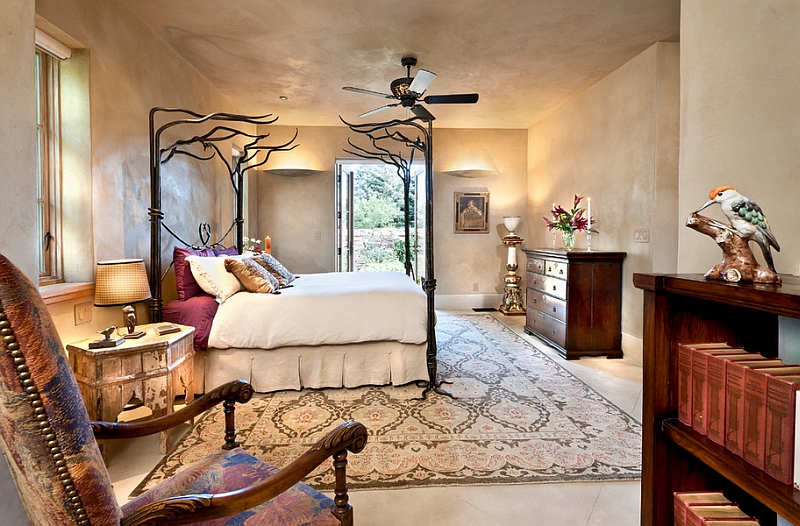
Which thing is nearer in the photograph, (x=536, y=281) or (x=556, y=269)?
(x=556, y=269)

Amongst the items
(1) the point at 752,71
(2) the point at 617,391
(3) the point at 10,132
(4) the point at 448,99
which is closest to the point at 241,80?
(4) the point at 448,99

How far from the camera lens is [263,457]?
2059 mm

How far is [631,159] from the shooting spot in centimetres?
378

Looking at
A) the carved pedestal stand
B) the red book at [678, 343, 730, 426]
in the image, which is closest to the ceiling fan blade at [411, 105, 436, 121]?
the red book at [678, 343, 730, 426]

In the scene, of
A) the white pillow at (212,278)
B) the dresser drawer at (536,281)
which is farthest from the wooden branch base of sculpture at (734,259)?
the dresser drawer at (536,281)

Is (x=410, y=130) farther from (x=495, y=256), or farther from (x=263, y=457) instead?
(x=263, y=457)

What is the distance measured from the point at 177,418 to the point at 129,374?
3.53 ft

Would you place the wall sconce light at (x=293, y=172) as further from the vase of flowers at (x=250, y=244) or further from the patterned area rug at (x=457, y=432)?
the patterned area rug at (x=457, y=432)

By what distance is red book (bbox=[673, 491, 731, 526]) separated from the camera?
1100 millimetres

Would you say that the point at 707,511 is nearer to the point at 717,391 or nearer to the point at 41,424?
the point at 717,391

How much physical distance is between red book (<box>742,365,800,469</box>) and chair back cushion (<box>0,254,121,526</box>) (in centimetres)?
133

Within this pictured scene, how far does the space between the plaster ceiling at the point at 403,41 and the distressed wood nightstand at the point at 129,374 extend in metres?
2.41

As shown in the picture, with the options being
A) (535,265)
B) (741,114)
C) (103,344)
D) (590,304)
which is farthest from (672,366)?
(535,265)

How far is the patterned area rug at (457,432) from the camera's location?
1938 mm
